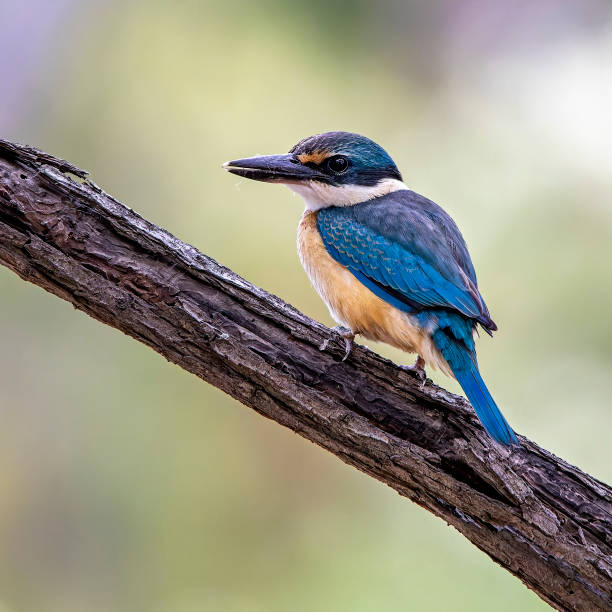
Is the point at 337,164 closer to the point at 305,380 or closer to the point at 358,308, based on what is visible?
the point at 358,308

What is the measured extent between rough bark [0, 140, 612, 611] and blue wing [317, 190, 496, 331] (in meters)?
0.44

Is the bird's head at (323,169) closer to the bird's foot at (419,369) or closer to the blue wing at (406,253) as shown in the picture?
the blue wing at (406,253)

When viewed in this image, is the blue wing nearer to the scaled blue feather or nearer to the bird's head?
the scaled blue feather

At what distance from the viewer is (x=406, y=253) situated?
3277mm

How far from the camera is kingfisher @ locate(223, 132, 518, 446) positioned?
300cm

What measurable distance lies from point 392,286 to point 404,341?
0.23 m

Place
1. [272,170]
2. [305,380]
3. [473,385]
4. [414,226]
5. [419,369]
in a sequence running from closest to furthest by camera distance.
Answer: [305,380]
[473,385]
[419,369]
[414,226]
[272,170]

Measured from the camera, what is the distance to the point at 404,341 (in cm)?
312

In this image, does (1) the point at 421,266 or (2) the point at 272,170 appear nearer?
(1) the point at 421,266

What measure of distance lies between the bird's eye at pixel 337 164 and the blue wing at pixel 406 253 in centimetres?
19

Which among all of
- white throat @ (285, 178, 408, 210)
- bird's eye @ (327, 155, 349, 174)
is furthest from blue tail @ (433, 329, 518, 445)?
bird's eye @ (327, 155, 349, 174)

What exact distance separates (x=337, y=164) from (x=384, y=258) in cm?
64

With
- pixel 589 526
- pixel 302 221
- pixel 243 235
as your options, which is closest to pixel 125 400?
pixel 243 235

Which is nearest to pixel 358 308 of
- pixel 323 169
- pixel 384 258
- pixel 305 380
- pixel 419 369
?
pixel 384 258
